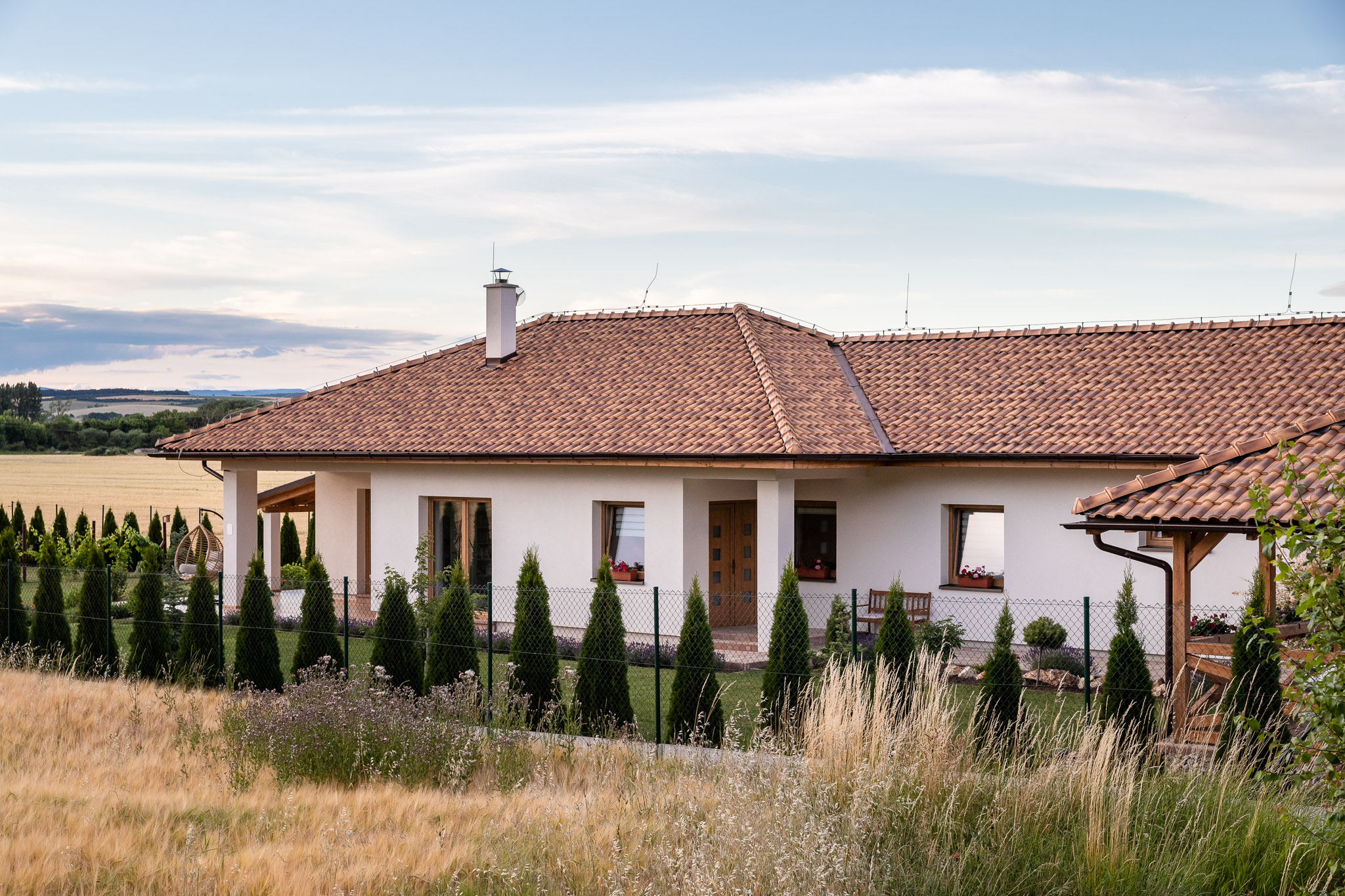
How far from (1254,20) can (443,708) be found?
46.7ft

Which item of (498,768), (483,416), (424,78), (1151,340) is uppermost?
(424,78)

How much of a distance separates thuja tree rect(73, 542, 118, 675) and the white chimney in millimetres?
9320

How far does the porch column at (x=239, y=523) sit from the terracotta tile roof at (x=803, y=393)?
0.89 metres

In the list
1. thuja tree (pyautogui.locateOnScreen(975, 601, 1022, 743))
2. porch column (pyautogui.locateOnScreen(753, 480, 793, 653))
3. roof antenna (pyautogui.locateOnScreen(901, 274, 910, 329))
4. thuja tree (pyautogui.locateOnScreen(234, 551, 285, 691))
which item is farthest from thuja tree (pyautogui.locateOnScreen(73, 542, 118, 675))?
roof antenna (pyautogui.locateOnScreen(901, 274, 910, 329))

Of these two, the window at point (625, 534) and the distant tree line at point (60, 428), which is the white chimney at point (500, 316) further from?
the distant tree line at point (60, 428)

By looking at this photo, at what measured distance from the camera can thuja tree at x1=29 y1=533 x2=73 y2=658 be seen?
58.3 feet

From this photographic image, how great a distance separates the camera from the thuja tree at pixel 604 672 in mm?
13406

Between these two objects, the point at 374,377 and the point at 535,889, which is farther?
the point at 374,377

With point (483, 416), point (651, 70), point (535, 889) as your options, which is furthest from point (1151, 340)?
point (535, 889)

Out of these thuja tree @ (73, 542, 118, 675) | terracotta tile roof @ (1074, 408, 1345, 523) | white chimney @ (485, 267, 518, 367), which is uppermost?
white chimney @ (485, 267, 518, 367)

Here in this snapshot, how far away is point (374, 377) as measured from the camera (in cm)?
2575

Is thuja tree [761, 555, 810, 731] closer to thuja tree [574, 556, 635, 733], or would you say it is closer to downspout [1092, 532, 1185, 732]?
thuja tree [574, 556, 635, 733]

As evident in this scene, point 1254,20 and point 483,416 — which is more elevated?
point 1254,20

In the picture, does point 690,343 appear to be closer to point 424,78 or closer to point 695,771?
point 424,78
